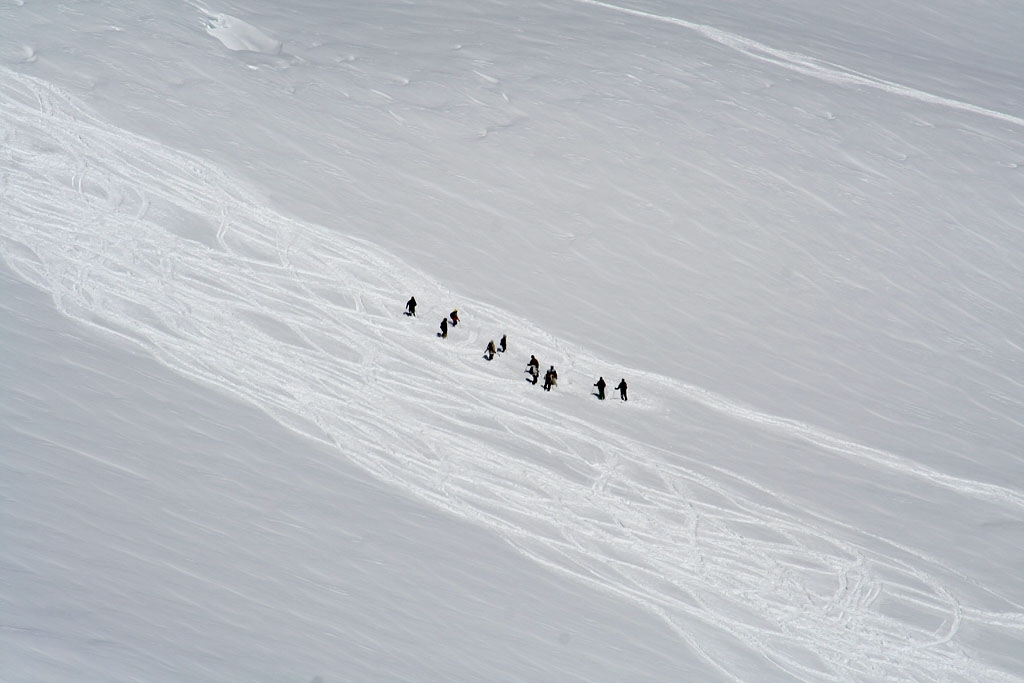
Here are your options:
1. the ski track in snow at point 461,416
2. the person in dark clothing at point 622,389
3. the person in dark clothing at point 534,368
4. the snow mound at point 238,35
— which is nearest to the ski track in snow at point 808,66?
the snow mound at point 238,35

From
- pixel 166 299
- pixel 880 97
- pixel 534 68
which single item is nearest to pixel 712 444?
pixel 166 299

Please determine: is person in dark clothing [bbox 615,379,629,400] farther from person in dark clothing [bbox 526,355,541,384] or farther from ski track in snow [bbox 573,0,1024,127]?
ski track in snow [bbox 573,0,1024,127]

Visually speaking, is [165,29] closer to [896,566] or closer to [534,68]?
[534,68]

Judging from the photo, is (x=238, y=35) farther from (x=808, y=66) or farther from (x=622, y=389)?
(x=808, y=66)

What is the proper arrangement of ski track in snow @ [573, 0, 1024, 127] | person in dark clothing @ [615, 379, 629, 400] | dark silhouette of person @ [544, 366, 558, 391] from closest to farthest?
dark silhouette of person @ [544, 366, 558, 391], person in dark clothing @ [615, 379, 629, 400], ski track in snow @ [573, 0, 1024, 127]

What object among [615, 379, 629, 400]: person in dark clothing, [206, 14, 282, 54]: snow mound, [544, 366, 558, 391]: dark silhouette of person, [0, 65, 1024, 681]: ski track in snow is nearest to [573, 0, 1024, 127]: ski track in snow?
[206, 14, 282, 54]: snow mound

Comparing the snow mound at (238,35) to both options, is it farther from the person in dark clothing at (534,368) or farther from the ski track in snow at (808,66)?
the person in dark clothing at (534,368)

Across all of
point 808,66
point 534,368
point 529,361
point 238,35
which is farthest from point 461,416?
point 808,66

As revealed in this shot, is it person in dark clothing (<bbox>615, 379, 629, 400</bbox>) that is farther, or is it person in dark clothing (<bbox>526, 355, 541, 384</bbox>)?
person in dark clothing (<bbox>615, 379, 629, 400</bbox>)
